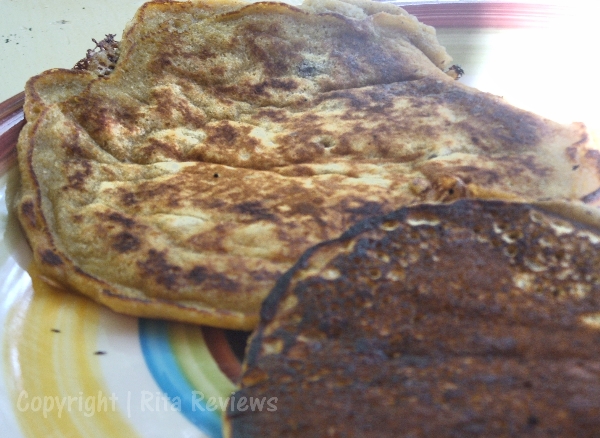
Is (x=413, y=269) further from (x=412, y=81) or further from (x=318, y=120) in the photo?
(x=412, y=81)

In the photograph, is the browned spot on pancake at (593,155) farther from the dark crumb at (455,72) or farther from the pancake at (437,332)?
the dark crumb at (455,72)

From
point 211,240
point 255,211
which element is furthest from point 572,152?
point 211,240

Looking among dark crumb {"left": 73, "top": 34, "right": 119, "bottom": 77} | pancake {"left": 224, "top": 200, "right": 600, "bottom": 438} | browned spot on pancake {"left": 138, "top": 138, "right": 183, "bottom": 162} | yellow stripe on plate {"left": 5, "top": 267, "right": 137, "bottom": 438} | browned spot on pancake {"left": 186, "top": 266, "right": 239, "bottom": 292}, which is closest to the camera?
pancake {"left": 224, "top": 200, "right": 600, "bottom": 438}

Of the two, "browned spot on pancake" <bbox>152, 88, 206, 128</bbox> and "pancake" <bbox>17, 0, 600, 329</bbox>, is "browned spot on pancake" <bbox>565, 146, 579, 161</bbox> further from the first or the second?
"browned spot on pancake" <bbox>152, 88, 206, 128</bbox>

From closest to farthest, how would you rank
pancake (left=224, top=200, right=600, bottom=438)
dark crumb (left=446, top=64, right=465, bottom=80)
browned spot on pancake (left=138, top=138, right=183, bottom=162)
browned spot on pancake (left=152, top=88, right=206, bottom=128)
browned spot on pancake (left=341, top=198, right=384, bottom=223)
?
pancake (left=224, top=200, right=600, bottom=438) < browned spot on pancake (left=341, top=198, right=384, bottom=223) < browned spot on pancake (left=138, top=138, right=183, bottom=162) < browned spot on pancake (left=152, top=88, right=206, bottom=128) < dark crumb (left=446, top=64, right=465, bottom=80)

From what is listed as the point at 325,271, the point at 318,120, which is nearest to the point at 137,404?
the point at 325,271

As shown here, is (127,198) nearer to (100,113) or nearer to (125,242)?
(125,242)

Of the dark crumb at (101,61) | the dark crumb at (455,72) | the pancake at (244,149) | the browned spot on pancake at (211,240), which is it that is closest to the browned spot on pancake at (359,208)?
the pancake at (244,149)

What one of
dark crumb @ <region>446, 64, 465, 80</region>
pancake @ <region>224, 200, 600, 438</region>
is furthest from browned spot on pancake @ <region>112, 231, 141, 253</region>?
dark crumb @ <region>446, 64, 465, 80</region>
